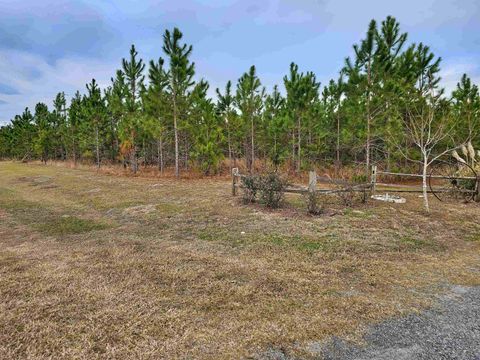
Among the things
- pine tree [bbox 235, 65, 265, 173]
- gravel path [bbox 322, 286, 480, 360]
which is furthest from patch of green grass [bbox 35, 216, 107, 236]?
pine tree [bbox 235, 65, 265, 173]

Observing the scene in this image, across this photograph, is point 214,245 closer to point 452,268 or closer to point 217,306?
point 217,306

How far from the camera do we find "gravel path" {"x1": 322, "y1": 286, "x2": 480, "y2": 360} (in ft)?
8.45

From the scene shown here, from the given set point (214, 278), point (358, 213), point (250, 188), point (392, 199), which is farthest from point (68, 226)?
point (392, 199)

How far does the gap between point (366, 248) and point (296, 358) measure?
3557 mm

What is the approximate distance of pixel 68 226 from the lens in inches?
290

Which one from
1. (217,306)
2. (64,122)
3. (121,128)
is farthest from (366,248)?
(64,122)

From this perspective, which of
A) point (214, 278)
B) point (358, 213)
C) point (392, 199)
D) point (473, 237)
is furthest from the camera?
point (392, 199)

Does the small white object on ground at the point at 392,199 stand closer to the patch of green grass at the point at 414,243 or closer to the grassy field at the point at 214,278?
the grassy field at the point at 214,278

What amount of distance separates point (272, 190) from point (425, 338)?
6375 millimetres

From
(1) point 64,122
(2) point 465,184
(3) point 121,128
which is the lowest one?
(2) point 465,184

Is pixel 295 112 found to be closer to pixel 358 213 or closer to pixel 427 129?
pixel 427 129

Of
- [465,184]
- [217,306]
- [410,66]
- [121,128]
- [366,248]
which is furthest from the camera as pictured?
[121,128]

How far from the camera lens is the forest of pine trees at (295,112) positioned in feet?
46.5

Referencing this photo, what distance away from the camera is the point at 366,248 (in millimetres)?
5543
